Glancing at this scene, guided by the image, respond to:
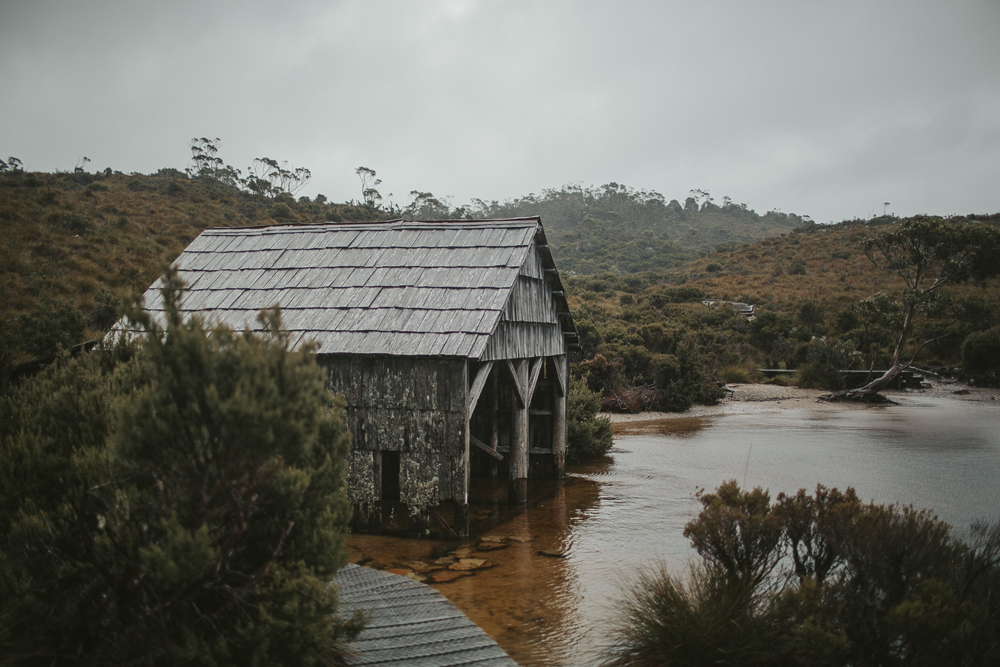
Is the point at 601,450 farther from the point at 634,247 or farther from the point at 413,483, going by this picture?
the point at 634,247

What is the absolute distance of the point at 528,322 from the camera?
10523 mm

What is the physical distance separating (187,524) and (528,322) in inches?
297

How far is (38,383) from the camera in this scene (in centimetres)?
513

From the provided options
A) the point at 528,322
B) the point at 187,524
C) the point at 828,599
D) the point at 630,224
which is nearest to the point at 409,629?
the point at 187,524

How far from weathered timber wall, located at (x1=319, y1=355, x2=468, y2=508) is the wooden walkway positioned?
6.66 feet

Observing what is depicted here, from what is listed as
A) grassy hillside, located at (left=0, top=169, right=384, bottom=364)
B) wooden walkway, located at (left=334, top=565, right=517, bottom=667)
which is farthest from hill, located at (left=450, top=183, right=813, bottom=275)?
wooden walkway, located at (left=334, top=565, right=517, bottom=667)

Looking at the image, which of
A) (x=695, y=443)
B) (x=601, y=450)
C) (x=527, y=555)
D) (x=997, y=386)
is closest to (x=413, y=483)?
(x=527, y=555)

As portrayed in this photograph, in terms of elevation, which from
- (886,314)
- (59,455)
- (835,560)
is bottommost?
(835,560)

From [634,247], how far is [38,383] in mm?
64399

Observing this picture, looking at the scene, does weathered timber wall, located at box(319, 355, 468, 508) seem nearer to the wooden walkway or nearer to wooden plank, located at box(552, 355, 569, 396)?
the wooden walkway

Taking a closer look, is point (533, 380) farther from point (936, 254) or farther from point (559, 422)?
point (936, 254)

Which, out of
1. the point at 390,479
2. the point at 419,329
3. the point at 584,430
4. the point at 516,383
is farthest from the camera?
the point at 584,430

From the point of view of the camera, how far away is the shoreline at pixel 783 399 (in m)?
21.1

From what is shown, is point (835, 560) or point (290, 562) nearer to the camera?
point (290, 562)
